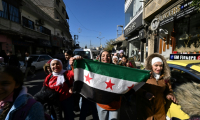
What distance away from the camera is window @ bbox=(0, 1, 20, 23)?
10.7m

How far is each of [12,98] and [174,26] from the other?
1033 cm

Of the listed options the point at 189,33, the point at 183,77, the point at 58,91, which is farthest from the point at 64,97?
the point at 189,33

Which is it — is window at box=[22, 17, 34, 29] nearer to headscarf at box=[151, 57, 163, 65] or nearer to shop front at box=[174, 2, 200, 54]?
shop front at box=[174, 2, 200, 54]

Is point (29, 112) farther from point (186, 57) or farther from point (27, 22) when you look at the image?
point (27, 22)

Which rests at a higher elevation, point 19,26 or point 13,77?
point 19,26

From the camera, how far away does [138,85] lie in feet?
5.67

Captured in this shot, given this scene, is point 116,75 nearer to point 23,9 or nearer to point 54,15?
point 23,9

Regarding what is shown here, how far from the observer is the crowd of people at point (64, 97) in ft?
3.52

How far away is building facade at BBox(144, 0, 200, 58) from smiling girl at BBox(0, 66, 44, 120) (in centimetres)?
777

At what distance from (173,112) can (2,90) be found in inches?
93.6

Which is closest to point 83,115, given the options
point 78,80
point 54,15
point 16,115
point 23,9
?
point 78,80

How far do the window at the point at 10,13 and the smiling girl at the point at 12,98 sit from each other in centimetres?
1346

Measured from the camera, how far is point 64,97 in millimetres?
2252

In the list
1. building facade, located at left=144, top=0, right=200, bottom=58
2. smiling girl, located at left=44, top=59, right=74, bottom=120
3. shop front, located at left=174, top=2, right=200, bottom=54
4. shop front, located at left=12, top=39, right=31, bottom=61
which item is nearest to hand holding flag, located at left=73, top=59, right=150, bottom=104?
smiling girl, located at left=44, top=59, right=74, bottom=120
